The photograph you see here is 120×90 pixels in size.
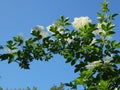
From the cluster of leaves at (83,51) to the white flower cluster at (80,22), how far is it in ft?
0.31

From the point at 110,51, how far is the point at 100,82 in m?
0.69

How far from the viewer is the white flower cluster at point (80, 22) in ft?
16.5

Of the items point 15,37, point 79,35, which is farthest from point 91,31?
point 15,37

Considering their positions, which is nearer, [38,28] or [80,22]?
[80,22]

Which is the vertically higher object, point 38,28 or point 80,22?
point 38,28

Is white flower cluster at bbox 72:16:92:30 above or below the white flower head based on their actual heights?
below

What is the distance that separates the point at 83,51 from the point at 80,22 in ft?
1.50

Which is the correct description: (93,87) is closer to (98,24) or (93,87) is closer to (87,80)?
(87,80)

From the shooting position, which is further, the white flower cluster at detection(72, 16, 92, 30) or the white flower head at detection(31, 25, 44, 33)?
the white flower head at detection(31, 25, 44, 33)

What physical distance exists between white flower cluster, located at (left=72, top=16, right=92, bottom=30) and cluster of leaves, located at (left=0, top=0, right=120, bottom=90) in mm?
95

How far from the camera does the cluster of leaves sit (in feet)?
14.6

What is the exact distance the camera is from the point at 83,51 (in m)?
4.84

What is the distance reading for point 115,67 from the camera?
4.65 m

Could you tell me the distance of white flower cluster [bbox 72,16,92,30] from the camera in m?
5.04
